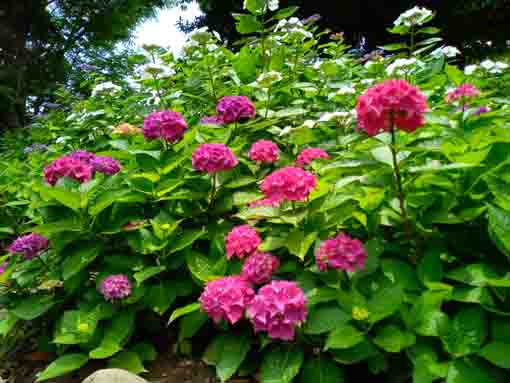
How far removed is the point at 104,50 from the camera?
563 inches

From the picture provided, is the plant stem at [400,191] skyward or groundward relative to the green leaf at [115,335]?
skyward

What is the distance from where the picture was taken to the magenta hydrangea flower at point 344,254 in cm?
144

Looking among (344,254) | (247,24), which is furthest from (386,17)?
(344,254)

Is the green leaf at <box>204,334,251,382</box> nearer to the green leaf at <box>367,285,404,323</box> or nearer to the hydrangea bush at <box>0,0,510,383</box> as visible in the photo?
the hydrangea bush at <box>0,0,510,383</box>

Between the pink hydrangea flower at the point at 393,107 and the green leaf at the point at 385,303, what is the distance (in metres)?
0.54

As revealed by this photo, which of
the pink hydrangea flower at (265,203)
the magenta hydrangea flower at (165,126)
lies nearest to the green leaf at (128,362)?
the pink hydrangea flower at (265,203)

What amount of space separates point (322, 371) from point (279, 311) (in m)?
0.30

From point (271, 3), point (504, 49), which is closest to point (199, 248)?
point (271, 3)

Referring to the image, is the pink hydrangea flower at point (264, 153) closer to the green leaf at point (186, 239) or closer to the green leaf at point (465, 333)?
the green leaf at point (186, 239)

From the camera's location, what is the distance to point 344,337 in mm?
1341

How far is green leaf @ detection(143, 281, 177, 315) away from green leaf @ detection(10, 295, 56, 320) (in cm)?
50

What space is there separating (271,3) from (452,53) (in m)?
1.52

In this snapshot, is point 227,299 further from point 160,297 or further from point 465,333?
point 465,333

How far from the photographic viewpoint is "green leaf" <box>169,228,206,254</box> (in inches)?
72.7
